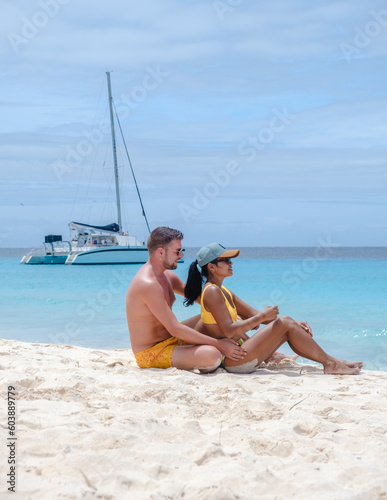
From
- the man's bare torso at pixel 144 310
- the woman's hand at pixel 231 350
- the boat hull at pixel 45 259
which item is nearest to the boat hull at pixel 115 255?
the boat hull at pixel 45 259

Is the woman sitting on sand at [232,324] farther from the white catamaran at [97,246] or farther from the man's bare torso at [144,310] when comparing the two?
the white catamaran at [97,246]

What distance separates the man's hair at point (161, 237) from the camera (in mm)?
4383

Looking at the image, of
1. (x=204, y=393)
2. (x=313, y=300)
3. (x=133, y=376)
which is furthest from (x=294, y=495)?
(x=313, y=300)

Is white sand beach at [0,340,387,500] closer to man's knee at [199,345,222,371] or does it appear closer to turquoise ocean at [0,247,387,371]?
man's knee at [199,345,222,371]

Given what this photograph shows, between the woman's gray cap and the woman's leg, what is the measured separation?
2.22 ft

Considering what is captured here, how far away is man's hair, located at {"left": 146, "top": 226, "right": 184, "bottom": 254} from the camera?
173 inches

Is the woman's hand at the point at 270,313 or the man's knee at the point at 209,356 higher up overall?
the woman's hand at the point at 270,313

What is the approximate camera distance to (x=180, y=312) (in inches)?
499

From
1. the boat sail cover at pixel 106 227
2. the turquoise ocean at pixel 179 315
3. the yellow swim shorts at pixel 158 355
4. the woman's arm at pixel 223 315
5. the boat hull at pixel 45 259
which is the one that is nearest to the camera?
the woman's arm at pixel 223 315

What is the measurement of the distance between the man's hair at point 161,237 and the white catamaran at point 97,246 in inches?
937

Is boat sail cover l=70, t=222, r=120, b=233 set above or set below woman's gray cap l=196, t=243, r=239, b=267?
below

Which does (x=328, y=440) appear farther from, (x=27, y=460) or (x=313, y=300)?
(x=313, y=300)

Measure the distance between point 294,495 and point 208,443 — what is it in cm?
56

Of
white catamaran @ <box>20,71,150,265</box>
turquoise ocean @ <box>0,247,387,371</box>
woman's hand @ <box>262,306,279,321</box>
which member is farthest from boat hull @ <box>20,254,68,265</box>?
woman's hand @ <box>262,306,279,321</box>
